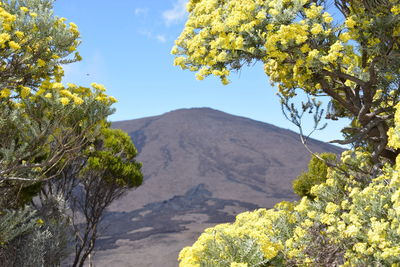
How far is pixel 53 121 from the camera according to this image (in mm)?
6570

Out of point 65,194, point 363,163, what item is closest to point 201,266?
point 363,163

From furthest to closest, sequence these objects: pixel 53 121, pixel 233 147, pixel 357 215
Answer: pixel 233 147
pixel 53 121
pixel 357 215

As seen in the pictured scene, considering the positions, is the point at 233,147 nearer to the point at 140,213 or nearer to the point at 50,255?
the point at 140,213

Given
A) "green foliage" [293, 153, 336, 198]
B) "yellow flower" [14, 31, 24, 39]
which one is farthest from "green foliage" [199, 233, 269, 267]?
"green foliage" [293, 153, 336, 198]

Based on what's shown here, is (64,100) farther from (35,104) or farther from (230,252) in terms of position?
(230,252)

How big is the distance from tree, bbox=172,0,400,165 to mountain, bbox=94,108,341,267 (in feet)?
40.2

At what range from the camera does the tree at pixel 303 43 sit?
238 inches

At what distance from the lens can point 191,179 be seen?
172 feet

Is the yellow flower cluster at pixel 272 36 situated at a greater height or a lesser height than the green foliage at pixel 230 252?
greater

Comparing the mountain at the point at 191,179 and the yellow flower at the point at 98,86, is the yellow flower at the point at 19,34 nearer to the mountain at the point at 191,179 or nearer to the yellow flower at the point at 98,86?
the yellow flower at the point at 98,86

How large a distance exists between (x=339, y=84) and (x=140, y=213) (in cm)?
3241

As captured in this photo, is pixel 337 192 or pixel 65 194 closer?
pixel 337 192

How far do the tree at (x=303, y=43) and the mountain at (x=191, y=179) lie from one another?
12.2 meters

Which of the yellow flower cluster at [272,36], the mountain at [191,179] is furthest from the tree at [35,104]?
the mountain at [191,179]
